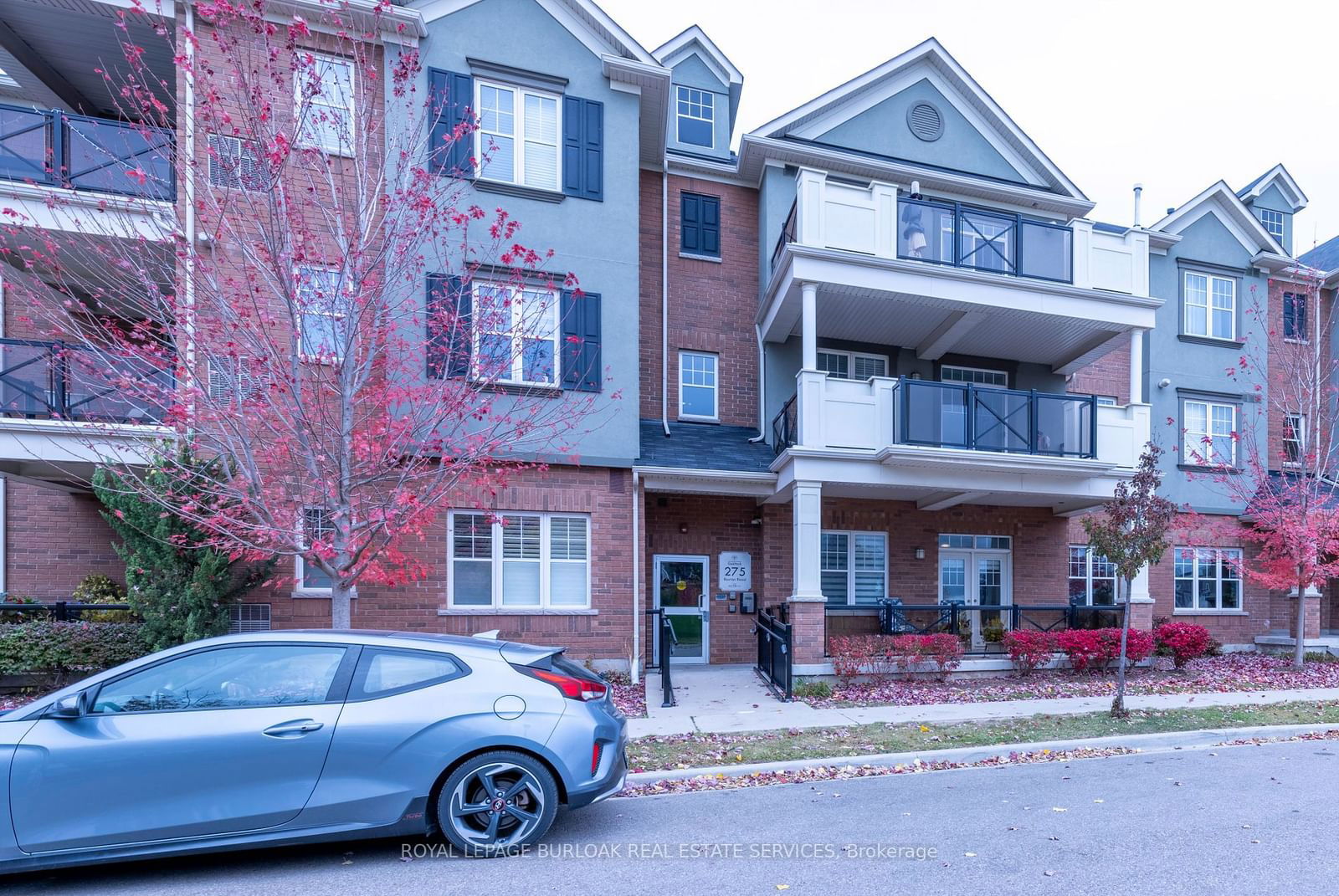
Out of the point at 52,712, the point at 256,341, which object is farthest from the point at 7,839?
the point at 256,341

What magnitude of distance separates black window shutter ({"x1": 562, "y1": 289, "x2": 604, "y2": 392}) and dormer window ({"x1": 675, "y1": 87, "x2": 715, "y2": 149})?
5362 millimetres

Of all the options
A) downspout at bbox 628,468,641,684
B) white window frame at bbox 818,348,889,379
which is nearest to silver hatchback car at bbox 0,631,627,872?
downspout at bbox 628,468,641,684

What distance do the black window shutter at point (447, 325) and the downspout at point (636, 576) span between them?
10.8 ft

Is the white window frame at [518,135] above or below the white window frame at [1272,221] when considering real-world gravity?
below

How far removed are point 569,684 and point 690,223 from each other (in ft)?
35.5

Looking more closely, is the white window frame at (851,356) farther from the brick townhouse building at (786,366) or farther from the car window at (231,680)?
the car window at (231,680)

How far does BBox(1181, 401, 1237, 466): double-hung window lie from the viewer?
1603cm

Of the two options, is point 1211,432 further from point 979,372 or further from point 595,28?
point 595,28

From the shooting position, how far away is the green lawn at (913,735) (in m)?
7.11

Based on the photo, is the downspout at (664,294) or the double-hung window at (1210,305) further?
the double-hung window at (1210,305)

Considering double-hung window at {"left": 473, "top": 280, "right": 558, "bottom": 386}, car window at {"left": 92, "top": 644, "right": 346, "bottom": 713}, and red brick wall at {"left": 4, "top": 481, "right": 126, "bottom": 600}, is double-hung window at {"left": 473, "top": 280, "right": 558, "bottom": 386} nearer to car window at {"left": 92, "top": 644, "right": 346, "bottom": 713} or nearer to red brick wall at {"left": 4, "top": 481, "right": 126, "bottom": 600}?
car window at {"left": 92, "top": 644, "right": 346, "bottom": 713}

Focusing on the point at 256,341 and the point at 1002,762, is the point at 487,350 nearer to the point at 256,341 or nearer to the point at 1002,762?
the point at 256,341

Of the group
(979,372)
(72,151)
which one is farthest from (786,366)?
(72,151)

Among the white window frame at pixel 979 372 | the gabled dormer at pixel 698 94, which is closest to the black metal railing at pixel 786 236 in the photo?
the gabled dormer at pixel 698 94
